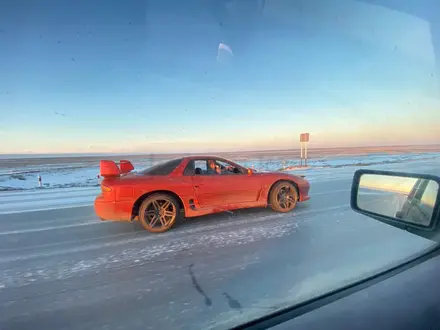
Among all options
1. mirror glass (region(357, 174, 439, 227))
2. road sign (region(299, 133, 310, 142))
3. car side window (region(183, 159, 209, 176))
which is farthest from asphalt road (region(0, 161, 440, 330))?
road sign (region(299, 133, 310, 142))

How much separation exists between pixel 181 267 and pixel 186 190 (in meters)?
1.86

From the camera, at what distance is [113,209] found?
4129 mm

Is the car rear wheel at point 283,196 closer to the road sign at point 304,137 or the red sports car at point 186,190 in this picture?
the red sports car at point 186,190

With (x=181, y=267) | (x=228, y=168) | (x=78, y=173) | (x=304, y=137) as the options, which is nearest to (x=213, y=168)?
(x=228, y=168)

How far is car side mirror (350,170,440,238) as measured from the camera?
5.94ft

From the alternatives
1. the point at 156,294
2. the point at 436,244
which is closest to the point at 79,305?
the point at 156,294

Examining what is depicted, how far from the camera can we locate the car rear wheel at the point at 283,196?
5.21 m

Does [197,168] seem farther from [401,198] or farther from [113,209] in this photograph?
[401,198]

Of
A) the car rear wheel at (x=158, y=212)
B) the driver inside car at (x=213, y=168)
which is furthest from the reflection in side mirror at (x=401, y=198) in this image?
the car rear wheel at (x=158, y=212)

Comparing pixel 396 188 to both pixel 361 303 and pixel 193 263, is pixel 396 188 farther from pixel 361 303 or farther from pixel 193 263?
pixel 193 263

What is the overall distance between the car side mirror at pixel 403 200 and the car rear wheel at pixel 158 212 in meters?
3.01

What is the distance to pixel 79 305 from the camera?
2.17 metres

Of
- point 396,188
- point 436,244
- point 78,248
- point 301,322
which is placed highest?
point 396,188

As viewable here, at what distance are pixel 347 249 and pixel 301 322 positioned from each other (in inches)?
85.0
